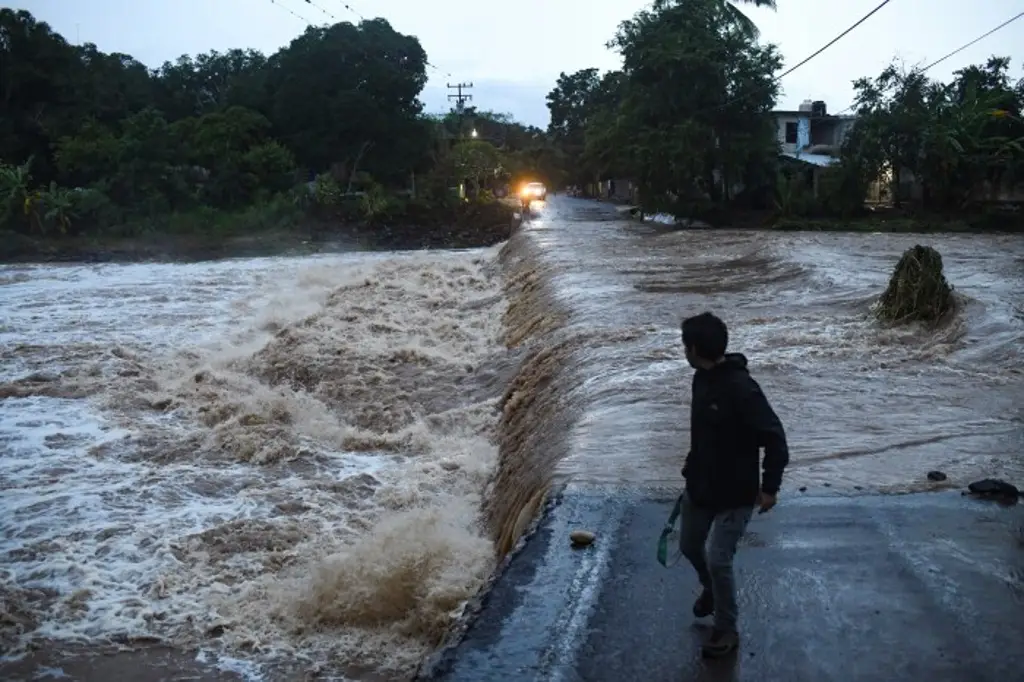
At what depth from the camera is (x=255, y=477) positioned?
9.06 m

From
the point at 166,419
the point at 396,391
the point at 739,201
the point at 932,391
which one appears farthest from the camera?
the point at 739,201

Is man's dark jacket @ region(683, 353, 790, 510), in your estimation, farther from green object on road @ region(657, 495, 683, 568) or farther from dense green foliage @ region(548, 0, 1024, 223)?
dense green foliage @ region(548, 0, 1024, 223)

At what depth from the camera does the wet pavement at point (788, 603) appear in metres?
3.69

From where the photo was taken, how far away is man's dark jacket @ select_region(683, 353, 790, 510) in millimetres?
3441

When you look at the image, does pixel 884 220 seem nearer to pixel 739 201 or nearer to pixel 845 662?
pixel 739 201

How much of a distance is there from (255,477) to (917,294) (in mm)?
7986

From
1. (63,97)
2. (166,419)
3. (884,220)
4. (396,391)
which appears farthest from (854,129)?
(63,97)

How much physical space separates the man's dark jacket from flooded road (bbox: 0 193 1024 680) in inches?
91.0

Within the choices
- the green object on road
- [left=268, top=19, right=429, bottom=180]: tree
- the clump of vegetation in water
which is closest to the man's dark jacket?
the green object on road

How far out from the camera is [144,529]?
303 inches

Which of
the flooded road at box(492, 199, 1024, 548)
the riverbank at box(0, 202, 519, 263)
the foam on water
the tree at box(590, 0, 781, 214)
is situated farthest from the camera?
the riverbank at box(0, 202, 519, 263)

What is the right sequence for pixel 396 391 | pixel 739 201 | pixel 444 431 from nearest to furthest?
pixel 444 431
pixel 396 391
pixel 739 201

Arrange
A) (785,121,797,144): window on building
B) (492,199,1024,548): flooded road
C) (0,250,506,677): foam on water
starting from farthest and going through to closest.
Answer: (785,121,797,144): window on building
(492,199,1024,548): flooded road
(0,250,506,677): foam on water

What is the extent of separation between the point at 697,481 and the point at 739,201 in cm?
2988
